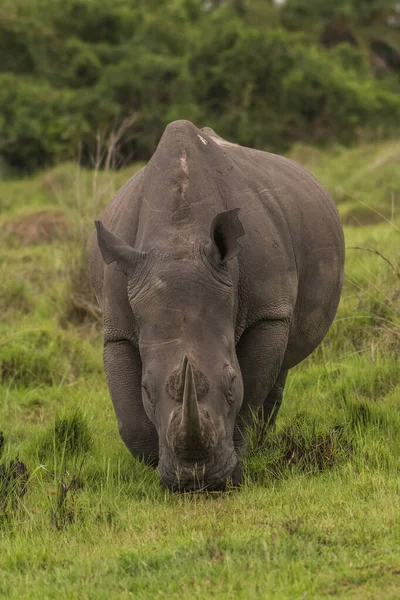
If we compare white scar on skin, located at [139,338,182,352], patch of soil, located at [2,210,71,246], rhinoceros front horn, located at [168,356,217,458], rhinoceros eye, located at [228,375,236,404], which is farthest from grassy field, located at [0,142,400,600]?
patch of soil, located at [2,210,71,246]

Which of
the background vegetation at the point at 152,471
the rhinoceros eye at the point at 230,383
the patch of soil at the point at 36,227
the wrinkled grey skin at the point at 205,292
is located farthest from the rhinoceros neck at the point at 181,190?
the patch of soil at the point at 36,227

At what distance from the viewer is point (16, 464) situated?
17.4 ft

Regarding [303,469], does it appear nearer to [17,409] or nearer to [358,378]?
[358,378]

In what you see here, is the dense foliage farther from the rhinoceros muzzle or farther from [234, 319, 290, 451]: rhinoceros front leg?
the rhinoceros muzzle

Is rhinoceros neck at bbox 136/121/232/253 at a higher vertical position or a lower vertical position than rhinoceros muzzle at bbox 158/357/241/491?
higher

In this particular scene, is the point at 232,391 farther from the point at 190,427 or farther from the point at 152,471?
the point at 152,471

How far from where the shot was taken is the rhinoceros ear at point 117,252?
509 centimetres

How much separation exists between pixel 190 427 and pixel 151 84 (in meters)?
16.4

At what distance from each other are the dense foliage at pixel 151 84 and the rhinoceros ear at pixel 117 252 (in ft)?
43.3

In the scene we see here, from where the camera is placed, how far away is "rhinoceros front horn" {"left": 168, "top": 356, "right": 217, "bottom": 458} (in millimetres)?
4461

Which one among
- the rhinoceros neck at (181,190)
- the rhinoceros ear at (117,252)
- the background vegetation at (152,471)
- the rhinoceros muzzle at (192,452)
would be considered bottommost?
the background vegetation at (152,471)

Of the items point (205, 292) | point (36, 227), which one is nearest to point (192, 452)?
point (205, 292)

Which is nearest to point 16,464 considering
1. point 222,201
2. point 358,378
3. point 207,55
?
point 222,201

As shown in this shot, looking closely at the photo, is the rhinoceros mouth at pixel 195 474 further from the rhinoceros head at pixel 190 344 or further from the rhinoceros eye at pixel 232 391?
the rhinoceros eye at pixel 232 391
